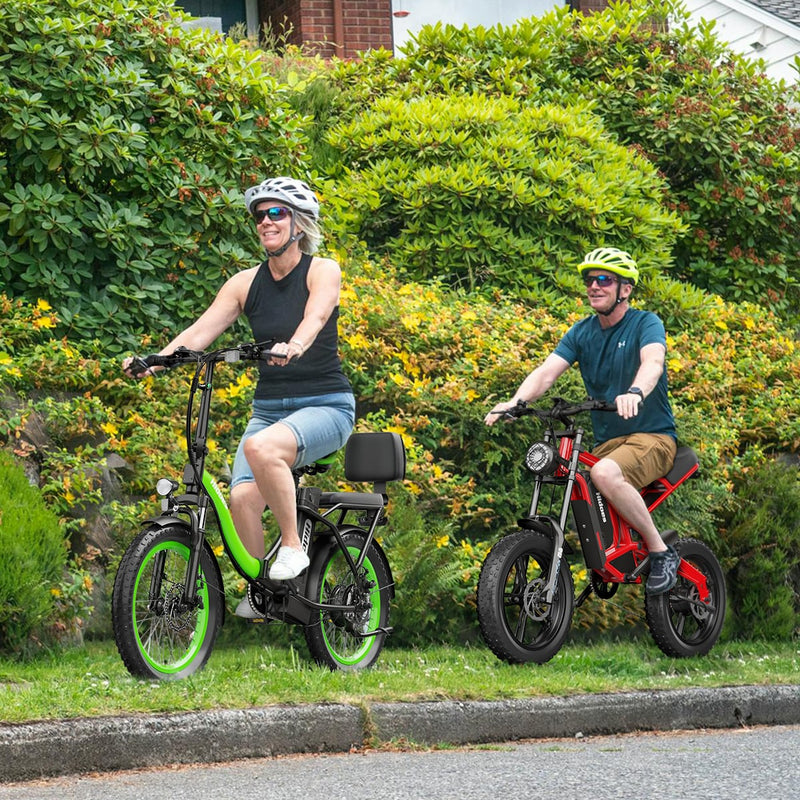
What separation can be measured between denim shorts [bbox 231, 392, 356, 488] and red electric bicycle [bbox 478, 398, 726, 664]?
1.03m

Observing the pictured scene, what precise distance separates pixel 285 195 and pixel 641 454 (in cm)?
232

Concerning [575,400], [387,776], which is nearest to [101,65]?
[575,400]

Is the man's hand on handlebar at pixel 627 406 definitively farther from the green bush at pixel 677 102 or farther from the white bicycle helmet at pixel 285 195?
the green bush at pixel 677 102

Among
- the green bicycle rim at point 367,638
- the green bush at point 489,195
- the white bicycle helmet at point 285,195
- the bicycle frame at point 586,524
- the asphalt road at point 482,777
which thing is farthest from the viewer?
the green bush at point 489,195

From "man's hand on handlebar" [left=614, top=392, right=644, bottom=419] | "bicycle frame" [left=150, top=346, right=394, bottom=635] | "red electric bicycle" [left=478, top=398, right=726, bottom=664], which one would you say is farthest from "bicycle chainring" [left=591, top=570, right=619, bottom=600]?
"bicycle frame" [left=150, top=346, right=394, bottom=635]

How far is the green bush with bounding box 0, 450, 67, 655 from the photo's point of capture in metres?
6.45

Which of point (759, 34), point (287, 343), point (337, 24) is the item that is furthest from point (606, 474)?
point (759, 34)

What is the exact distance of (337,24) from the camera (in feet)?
56.0

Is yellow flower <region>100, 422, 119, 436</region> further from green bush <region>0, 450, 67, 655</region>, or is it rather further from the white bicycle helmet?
the white bicycle helmet

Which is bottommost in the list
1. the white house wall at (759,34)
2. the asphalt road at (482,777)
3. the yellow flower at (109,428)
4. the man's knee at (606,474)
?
the asphalt road at (482,777)

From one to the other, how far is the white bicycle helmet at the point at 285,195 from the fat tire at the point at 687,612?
9.32 feet

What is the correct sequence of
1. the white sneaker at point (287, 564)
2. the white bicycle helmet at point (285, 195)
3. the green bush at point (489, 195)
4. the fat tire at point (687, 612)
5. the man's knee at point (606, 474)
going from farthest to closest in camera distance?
the green bush at point (489, 195) → the fat tire at point (687, 612) → the man's knee at point (606, 474) → the white bicycle helmet at point (285, 195) → the white sneaker at point (287, 564)

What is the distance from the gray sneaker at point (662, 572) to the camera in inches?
284

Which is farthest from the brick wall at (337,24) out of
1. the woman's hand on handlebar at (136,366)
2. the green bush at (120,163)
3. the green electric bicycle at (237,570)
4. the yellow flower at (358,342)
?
the woman's hand on handlebar at (136,366)
